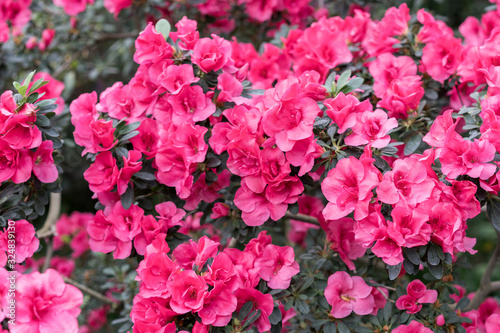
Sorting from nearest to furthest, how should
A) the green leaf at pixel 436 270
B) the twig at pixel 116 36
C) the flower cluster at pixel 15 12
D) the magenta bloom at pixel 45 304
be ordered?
the magenta bloom at pixel 45 304 < the green leaf at pixel 436 270 < the flower cluster at pixel 15 12 < the twig at pixel 116 36

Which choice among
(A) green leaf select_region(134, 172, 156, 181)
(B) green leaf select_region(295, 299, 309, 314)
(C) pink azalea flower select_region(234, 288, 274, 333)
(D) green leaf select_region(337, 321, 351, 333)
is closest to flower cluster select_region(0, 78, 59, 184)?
(A) green leaf select_region(134, 172, 156, 181)

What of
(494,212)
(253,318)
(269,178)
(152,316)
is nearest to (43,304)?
(152,316)

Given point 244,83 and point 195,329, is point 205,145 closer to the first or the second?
point 244,83

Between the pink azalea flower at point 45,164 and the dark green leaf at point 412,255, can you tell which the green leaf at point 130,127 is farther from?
the dark green leaf at point 412,255

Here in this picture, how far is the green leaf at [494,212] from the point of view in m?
1.08

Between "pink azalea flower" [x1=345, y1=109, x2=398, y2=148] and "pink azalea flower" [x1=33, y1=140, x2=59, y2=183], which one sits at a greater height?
"pink azalea flower" [x1=345, y1=109, x2=398, y2=148]

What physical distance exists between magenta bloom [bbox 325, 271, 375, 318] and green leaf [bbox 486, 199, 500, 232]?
1.09 ft

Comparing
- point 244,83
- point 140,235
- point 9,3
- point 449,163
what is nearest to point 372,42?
point 244,83

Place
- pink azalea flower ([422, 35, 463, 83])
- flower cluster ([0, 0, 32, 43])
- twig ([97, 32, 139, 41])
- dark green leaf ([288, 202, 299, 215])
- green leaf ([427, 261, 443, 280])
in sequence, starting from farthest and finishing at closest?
twig ([97, 32, 139, 41]) < flower cluster ([0, 0, 32, 43]) < pink azalea flower ([422, 35, 463, 83]) < dark green leaf ([288, 202, 299, 215]) < green leaf ([427, 261, 443, 280])

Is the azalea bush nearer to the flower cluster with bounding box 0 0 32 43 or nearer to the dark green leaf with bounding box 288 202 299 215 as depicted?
the dark green leaf with bounding box 288 202 299 215

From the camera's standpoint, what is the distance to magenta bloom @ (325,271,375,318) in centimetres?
116

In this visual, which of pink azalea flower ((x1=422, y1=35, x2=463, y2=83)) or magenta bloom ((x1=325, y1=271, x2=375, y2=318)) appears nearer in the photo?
magenta bloom ((x1=325, y1=271, x2=375, y2=318))

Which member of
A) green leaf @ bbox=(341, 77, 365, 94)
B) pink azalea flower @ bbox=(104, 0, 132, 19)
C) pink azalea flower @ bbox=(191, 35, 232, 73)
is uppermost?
pink azalea flower @ bbox=(191, 35, 232, 73)

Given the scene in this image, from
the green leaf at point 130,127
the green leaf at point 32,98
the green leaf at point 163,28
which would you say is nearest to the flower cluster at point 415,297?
the green leaf at point 130,127
